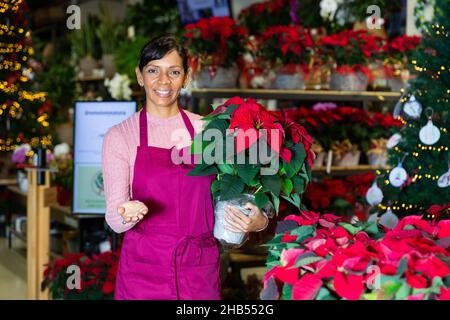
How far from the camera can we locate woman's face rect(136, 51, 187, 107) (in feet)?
7.43

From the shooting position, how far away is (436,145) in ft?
12.4

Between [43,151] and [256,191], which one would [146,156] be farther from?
[43,151]

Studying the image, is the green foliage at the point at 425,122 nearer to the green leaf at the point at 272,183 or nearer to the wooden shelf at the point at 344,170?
the wooden shelf at the point at 344,170

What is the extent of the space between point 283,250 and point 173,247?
796 millimetres

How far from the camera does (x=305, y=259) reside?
4.52 ft

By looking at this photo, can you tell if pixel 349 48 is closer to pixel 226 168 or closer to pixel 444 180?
pixel 444 180

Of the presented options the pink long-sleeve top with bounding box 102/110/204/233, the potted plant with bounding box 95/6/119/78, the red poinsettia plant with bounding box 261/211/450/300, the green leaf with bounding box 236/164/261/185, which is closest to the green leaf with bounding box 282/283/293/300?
the red poinsettia plant with bounding box 261/211/450/300

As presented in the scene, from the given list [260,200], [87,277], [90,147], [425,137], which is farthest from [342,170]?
[260,200]

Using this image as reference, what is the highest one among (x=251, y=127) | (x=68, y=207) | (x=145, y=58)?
(x=145, y=58)

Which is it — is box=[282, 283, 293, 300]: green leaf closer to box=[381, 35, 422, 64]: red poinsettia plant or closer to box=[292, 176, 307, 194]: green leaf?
box=[292, 176, 307, 194]: green leaf

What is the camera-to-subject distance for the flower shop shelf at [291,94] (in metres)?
4.91

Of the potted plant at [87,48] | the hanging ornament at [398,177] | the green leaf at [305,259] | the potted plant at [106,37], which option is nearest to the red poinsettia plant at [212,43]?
the hanging ornament at [398,177]

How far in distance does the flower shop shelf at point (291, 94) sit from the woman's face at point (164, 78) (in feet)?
8.58
